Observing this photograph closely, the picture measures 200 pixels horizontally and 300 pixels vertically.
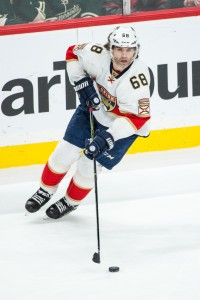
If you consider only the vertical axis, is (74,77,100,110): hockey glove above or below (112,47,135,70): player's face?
below

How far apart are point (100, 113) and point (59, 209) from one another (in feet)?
1.82

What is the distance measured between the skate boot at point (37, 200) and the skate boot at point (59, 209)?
74mm

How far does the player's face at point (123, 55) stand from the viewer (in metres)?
4.92

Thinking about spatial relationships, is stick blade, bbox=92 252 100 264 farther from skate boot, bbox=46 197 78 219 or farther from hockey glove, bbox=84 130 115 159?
skate boot, bbox=46 197 78 219

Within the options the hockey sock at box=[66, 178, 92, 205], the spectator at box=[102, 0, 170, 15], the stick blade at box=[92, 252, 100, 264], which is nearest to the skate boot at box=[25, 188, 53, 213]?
the hockey sock at box=[66, 178, 92, 205]

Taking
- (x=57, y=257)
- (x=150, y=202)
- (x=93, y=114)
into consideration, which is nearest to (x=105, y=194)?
(x=150, y=202)

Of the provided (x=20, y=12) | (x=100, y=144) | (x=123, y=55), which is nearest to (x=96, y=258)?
(x=100, y=144)

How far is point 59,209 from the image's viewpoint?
5.38 metres

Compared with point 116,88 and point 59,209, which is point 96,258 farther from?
point 116,88

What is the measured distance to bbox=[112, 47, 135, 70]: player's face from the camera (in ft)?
16.1

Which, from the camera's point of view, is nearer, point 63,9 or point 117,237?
point 117,237

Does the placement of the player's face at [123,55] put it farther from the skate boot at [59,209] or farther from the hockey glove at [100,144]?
the skate boot at [59,209]

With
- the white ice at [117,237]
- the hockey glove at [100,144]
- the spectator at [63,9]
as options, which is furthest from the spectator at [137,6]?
the hockey glove at [100,144]

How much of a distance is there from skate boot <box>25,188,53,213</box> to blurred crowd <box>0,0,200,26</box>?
110cm
